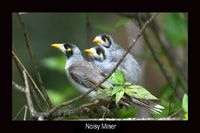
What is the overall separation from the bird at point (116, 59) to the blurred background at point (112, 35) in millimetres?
421

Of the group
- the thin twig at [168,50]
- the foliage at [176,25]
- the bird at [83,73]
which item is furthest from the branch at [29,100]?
the thin twig at [168,50]

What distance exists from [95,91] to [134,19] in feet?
4.91

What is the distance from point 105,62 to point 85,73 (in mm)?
200

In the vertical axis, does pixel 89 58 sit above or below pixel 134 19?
below

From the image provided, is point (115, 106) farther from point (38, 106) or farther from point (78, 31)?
point (78, 31)

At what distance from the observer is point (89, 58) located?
3.75m

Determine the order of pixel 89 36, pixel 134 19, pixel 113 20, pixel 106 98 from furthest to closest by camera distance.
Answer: pixel 113 20 → pixel 134 19 → pixel 89 36 → pixel 106 98

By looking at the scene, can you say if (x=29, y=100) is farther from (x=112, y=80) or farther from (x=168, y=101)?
(x=168, y=101)

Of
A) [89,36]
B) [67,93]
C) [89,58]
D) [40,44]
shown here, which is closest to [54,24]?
[40,44]

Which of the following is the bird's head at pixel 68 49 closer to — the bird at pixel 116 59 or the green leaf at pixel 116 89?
the bird at pixel 116 59

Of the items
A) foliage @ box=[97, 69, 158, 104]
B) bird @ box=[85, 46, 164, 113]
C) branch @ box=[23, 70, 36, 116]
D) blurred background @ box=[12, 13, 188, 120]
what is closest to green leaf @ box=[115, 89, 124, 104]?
foliage @ box=[97, 69, 158, 104]

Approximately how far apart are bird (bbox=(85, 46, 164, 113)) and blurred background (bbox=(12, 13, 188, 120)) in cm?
46

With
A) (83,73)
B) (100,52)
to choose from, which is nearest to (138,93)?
(100,52)

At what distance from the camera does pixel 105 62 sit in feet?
12.1
